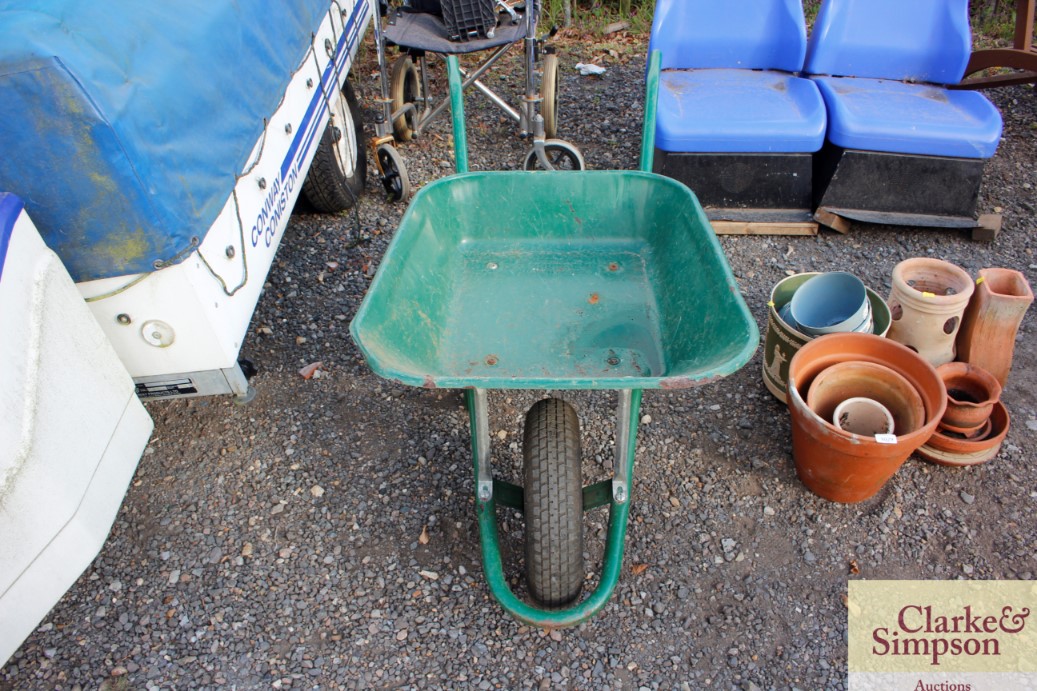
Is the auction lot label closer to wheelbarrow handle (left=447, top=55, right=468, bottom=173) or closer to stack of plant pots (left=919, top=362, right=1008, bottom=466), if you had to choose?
stack of plant pots (left=919, top=362, right=1008, bottom=466)

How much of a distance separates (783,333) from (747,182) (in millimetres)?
1310

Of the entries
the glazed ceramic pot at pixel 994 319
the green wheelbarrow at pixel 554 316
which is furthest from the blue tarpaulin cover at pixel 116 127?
the glazed ceramic pot at pixel 994 319

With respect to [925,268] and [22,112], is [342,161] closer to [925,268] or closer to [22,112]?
[22,112]

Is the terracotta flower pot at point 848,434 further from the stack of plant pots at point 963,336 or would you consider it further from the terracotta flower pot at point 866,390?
the stack of plant pots at point 963,336

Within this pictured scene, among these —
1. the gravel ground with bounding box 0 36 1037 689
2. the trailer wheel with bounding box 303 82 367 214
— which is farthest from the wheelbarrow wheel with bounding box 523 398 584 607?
the trailer wheel with bounding box 303 82 367 214

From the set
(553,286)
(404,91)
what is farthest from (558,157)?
(553,286)

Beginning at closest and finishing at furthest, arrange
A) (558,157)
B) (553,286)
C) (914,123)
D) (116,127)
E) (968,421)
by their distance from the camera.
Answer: (116,127) → (553,286) → (968,421) → (914,123) → (558,157)

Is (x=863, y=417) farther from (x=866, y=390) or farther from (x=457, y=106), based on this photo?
(x=457, y=106)

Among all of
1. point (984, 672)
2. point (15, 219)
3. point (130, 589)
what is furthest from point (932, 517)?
point (15, 219)

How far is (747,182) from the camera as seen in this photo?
3650 millimetres

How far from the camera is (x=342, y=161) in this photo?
12.7 ft

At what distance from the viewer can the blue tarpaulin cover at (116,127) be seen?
1.74 meters

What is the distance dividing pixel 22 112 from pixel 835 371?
2523mm

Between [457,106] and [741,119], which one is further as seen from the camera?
[741,119]
